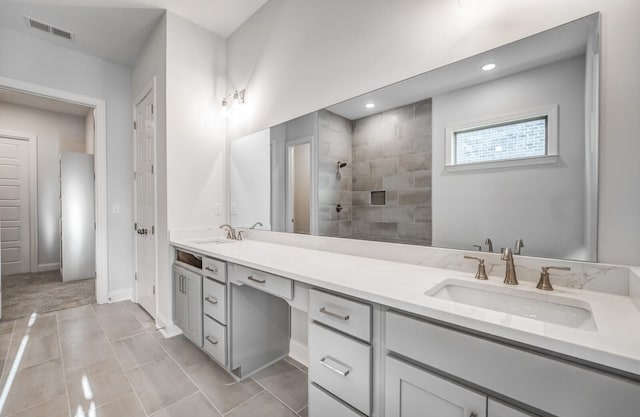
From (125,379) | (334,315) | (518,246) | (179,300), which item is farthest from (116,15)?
(518,246)

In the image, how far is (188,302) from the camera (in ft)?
7.29

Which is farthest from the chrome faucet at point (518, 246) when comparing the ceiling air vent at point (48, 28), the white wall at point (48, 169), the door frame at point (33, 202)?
the door frame at point (33, 202)

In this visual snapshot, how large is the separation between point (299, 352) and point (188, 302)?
0.99m

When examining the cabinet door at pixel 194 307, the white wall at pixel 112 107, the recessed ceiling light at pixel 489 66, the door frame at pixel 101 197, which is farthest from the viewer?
the door frame at pixel 101 197

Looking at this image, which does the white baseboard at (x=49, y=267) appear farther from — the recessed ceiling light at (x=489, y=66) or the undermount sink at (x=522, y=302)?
the recessed ceiling light at (x=489, y=66)

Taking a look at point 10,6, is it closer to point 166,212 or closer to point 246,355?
point 166,212

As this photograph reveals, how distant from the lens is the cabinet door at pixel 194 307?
207 cm

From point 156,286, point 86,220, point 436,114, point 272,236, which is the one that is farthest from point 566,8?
point 86,220

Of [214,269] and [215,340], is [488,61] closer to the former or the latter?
[214,269]

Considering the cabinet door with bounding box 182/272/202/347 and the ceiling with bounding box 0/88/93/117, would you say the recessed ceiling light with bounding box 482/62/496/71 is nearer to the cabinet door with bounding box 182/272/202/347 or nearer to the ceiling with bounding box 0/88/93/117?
the cabinet door with bounding box 182/272/202/347

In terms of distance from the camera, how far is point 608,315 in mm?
785

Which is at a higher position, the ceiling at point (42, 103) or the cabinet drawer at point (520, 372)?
the ceiling at point (42, 103)

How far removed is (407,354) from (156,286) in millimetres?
2628

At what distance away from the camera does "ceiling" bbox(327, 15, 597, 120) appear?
106 centimetres
